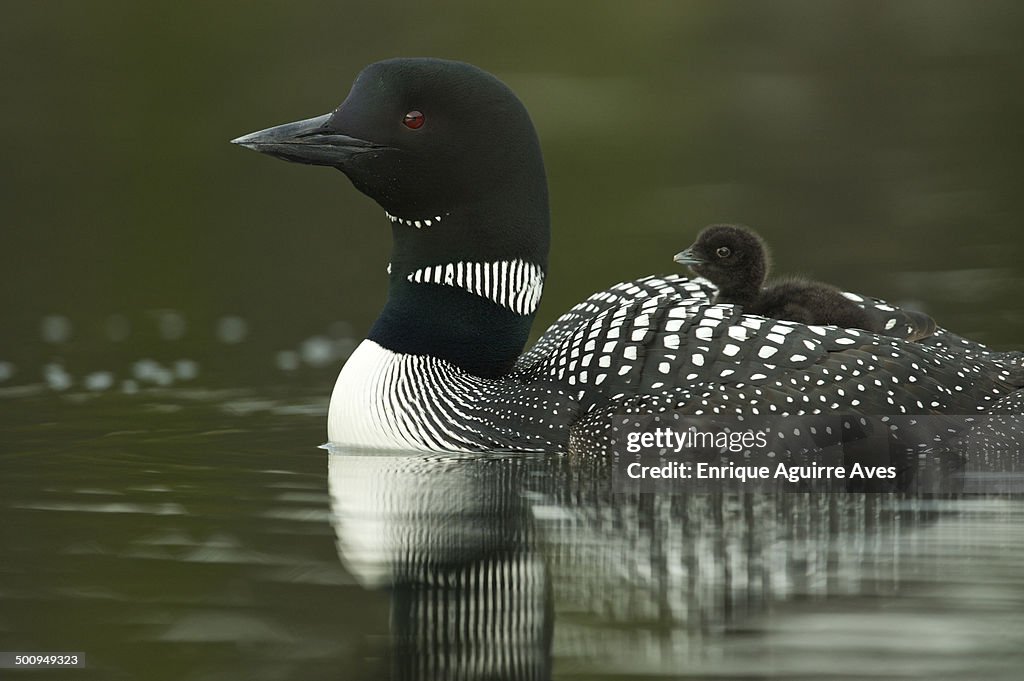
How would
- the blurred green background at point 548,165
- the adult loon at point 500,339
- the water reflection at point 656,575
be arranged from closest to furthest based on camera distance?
the water reflection at point 656,575 → the adult loon at point 500,339 → the blurred green background at point 548,165

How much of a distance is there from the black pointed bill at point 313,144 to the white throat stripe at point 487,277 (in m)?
0.37

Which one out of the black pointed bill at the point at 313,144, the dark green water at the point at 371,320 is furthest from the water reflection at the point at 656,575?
the black pointed bill at the point at 313,144

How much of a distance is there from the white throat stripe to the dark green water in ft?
1.58

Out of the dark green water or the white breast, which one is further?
the white breast

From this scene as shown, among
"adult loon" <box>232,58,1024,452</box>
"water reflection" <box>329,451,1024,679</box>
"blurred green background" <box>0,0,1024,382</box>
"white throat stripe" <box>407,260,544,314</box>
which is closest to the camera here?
"water reflection" <box>329,451,1024,679</box>

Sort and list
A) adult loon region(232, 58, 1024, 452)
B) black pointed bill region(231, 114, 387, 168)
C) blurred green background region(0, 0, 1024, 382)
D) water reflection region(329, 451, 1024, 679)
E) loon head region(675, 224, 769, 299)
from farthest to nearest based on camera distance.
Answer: blurred green background region(0, 0, 1024, 382) → loon head region(675, 224, 769, 299) → black pointed bill region(231, 114, 387, 168) → adult loon region(232, 58, 1024, 452) → water reflection region(329, 451, 1024, 679)

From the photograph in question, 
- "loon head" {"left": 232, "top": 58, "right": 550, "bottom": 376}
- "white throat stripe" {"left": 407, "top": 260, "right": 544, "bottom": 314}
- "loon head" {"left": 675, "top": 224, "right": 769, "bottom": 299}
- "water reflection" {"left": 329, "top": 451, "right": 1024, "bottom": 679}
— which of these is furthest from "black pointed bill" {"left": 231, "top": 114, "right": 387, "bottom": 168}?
"loon head" {"left": 675, "top": 224, "right": 769, "bottom": 299}

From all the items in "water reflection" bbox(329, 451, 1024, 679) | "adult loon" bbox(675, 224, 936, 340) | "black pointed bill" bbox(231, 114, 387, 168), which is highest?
"black pointed bill" bbox(231, 114, 387, 168)

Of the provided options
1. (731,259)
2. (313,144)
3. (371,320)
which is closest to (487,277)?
(313,144)

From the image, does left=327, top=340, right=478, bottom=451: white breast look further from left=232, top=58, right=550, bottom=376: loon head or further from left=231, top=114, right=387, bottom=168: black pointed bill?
left=231, top=114, right=387, bottom=168: black pointed bill

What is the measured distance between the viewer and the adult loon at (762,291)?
4637 mm

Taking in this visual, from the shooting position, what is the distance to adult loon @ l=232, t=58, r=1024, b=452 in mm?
4309

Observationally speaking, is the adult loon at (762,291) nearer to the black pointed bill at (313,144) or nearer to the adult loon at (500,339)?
the adult loon at (500,339)

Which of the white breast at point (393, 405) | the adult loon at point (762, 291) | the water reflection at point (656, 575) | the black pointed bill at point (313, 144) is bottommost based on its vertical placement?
the water reflection at point (656, 575)
